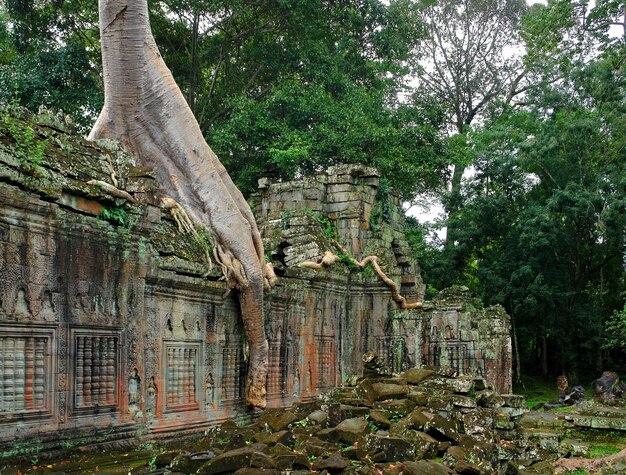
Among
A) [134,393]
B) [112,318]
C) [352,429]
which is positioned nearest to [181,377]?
[134,393]

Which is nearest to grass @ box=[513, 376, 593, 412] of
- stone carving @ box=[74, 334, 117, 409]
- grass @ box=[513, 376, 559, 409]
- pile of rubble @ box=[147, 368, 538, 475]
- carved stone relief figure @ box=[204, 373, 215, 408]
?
grass @ box=[513, 376, 559, 409]

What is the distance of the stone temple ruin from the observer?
5984 millimetres

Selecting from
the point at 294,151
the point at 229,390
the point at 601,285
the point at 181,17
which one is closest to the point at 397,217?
the point at 294,151

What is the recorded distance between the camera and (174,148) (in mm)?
10055

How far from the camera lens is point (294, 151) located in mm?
18031

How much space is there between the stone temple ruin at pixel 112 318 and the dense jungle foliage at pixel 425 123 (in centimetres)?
800

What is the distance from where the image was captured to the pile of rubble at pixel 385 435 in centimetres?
596

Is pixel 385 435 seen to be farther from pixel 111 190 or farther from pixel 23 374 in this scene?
pixel 111 190

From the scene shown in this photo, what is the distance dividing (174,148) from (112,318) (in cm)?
370

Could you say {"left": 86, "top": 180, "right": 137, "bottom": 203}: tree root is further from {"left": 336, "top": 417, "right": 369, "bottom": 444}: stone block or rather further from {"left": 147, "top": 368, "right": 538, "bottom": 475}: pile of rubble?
{"left": 336, "top": 417, "right": 369, "bottom": 444}: stone block

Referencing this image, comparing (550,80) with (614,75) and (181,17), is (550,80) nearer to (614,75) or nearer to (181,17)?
(614,75)

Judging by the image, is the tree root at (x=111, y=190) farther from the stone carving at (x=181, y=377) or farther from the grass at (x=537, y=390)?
the grass at (x=537, y=390)

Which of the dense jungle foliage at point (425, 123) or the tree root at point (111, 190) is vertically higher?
the dense jungle foliage at point (425, 123)

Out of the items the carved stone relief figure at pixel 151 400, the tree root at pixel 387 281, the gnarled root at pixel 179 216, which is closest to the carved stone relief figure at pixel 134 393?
the carved stone relief figure at pixel 151 400
